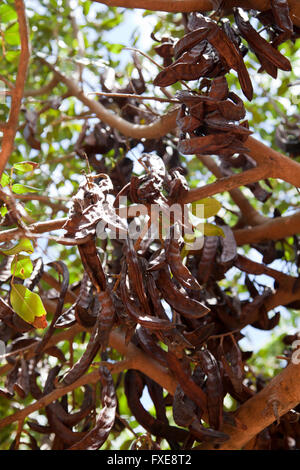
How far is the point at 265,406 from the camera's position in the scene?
1.82 m

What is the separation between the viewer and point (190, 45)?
→ 160 cm

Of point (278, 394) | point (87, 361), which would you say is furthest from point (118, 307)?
point (278, 394)

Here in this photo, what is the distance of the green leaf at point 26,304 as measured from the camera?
5.28ft

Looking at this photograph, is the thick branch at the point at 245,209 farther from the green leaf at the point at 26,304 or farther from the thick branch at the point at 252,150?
the green leaf at the point at 26,304

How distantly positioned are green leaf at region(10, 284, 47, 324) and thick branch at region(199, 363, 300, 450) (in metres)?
0.68

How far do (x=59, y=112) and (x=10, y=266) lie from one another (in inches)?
62.8

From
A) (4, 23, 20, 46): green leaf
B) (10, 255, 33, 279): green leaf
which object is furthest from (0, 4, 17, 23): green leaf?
(10, 255, 33, 279): green leaf

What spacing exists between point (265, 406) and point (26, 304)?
2.59 feet

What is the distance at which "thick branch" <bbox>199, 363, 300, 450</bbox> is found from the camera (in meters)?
1.78

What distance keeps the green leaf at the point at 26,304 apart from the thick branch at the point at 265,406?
26.6 inches
